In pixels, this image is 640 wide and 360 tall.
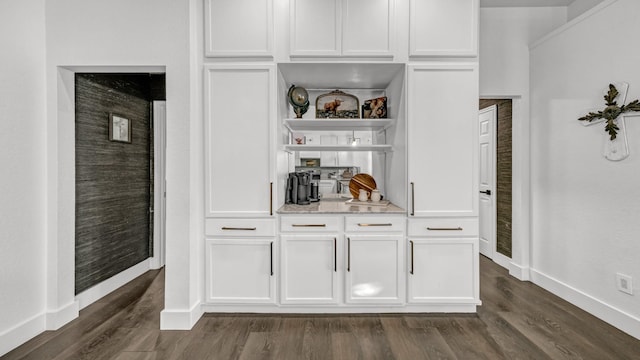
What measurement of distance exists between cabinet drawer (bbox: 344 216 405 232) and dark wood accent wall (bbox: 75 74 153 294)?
7.67 feet

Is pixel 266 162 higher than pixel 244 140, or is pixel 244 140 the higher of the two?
pixel 244 140

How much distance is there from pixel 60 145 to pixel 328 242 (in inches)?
89.4

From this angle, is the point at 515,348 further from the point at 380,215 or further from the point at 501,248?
the point at 501,248

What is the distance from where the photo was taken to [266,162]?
2.63 metres

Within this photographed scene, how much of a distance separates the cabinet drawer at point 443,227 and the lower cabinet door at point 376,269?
16 cm

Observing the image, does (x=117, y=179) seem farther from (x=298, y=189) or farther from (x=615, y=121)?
(x=615, y=121)

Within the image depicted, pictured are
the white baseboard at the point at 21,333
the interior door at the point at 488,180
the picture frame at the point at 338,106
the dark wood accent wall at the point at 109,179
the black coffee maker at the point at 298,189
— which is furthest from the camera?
the interior door at the point at 488,180

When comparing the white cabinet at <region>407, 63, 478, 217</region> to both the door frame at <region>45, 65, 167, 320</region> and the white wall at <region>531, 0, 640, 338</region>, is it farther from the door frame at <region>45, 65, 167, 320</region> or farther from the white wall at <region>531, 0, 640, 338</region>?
the door frame at <region>45, 65, 167, 320</region>

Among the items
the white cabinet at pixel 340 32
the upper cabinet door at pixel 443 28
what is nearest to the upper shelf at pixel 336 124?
the white cabinet at pixel 340 32

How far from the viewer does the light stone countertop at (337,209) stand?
264cm


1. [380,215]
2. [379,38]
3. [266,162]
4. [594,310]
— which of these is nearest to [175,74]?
[266,162]

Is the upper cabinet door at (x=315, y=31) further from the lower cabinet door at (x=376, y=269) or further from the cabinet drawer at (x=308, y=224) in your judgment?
the lower cabinet door at (x=376, y=269)

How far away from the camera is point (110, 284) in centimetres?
315

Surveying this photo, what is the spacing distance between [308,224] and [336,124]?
1.14m
